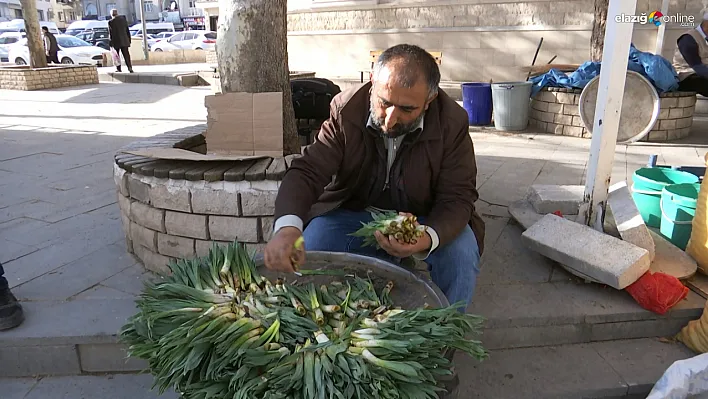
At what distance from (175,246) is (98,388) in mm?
790

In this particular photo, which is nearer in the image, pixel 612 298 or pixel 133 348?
pixel 133 348

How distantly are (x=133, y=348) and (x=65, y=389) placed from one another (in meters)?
1.10

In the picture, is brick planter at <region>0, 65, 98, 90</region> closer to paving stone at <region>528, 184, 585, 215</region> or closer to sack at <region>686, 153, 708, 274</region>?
paving stone at <region>528, 184, 585, 215</region>

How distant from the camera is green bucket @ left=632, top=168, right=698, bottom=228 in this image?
3.38 meters

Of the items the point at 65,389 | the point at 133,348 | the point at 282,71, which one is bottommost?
the point at 65,389

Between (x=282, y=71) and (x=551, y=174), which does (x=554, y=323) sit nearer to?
(x=282, y=71)

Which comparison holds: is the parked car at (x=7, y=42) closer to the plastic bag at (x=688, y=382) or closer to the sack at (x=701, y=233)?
the sack at (x=701, y=233)

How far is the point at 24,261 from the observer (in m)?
3.12

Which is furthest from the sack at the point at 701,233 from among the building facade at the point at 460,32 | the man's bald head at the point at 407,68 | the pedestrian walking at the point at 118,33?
the pedestrian walking at the point at 118,33

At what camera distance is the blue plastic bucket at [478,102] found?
7.34 m

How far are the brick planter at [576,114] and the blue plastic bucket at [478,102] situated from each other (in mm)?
603

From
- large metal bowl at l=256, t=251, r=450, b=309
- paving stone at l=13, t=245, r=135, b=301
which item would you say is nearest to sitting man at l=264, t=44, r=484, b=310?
large metal bowl at l=256, t=251, r=450, b=309

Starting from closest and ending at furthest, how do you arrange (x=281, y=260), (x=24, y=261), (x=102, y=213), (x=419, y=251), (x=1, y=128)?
(x=281, y=260) < (x=419, y=251) < (x=24, y=261) < (x=102, y=213) < (x=1, y=128)

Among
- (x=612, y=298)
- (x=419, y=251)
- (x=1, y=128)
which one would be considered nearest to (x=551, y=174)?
(x=612, y=298)
